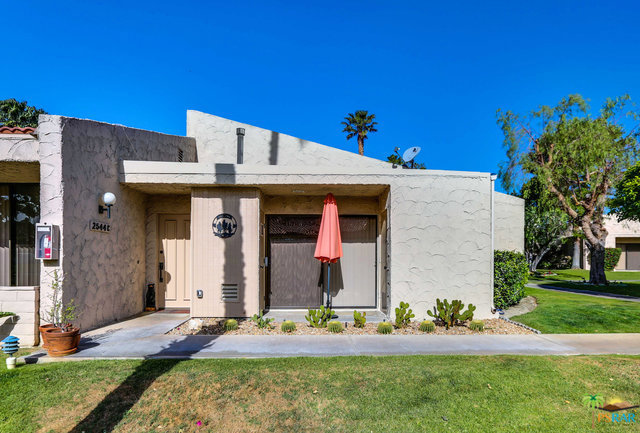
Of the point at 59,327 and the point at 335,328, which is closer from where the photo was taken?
the point at 59,327

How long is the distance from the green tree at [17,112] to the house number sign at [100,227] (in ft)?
75.0

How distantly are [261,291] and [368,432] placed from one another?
5.46 m

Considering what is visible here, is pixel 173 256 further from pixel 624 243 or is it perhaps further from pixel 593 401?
pixel 624 243

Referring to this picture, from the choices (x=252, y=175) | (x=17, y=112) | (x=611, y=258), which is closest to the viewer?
(x=252, y=175)

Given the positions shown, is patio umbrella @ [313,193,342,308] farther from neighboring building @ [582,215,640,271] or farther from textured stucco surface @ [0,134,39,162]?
neighboring building @ [582,215,640,271]

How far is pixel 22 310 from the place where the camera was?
6.21 metres

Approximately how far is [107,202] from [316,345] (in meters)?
5.11

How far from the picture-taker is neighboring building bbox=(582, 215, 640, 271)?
29.9 meters

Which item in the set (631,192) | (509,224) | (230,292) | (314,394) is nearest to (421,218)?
(509,224)

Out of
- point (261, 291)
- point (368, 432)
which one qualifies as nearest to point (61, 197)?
point (261, 291)

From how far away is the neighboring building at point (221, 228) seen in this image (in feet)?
22.1

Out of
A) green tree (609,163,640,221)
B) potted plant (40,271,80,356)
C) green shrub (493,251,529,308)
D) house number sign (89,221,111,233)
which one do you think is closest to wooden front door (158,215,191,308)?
house number sign (89,221,111,233)

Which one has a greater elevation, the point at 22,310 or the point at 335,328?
the point at 22,310

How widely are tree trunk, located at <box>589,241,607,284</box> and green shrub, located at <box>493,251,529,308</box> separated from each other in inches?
426
